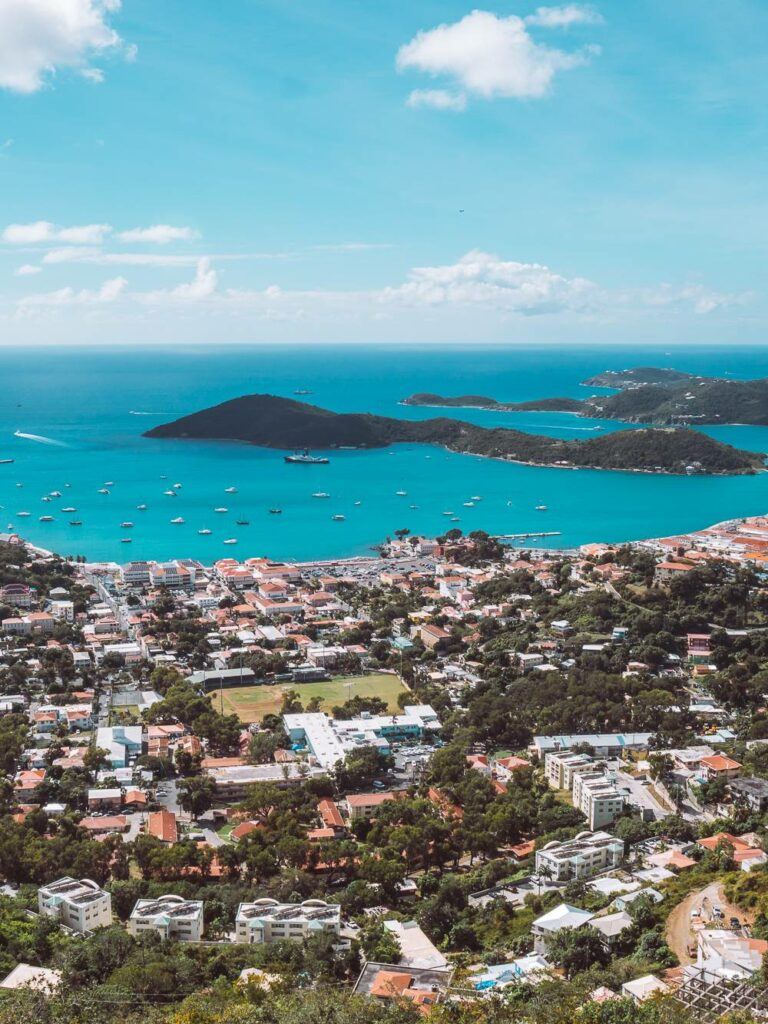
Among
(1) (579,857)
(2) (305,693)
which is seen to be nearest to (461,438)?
(2) (305,693)

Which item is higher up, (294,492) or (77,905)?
(294,492)

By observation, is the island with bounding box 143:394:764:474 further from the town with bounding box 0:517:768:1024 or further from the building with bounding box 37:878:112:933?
the building with bounding box 37:878:112:933

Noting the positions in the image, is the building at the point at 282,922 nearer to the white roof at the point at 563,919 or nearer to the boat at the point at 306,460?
the white roof at the point at 563,919

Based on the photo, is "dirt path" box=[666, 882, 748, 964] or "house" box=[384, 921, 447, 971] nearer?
"dirt path" box=[666, 882, 748, 964]

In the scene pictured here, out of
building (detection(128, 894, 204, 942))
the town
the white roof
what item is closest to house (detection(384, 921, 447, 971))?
the town

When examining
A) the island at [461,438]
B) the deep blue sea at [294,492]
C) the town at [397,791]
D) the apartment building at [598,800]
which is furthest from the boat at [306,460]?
the apartment building at [598,800]

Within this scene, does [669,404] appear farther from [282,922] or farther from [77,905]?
[77,905]

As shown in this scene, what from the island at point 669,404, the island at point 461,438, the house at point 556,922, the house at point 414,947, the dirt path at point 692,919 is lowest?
the house at point 414,947
